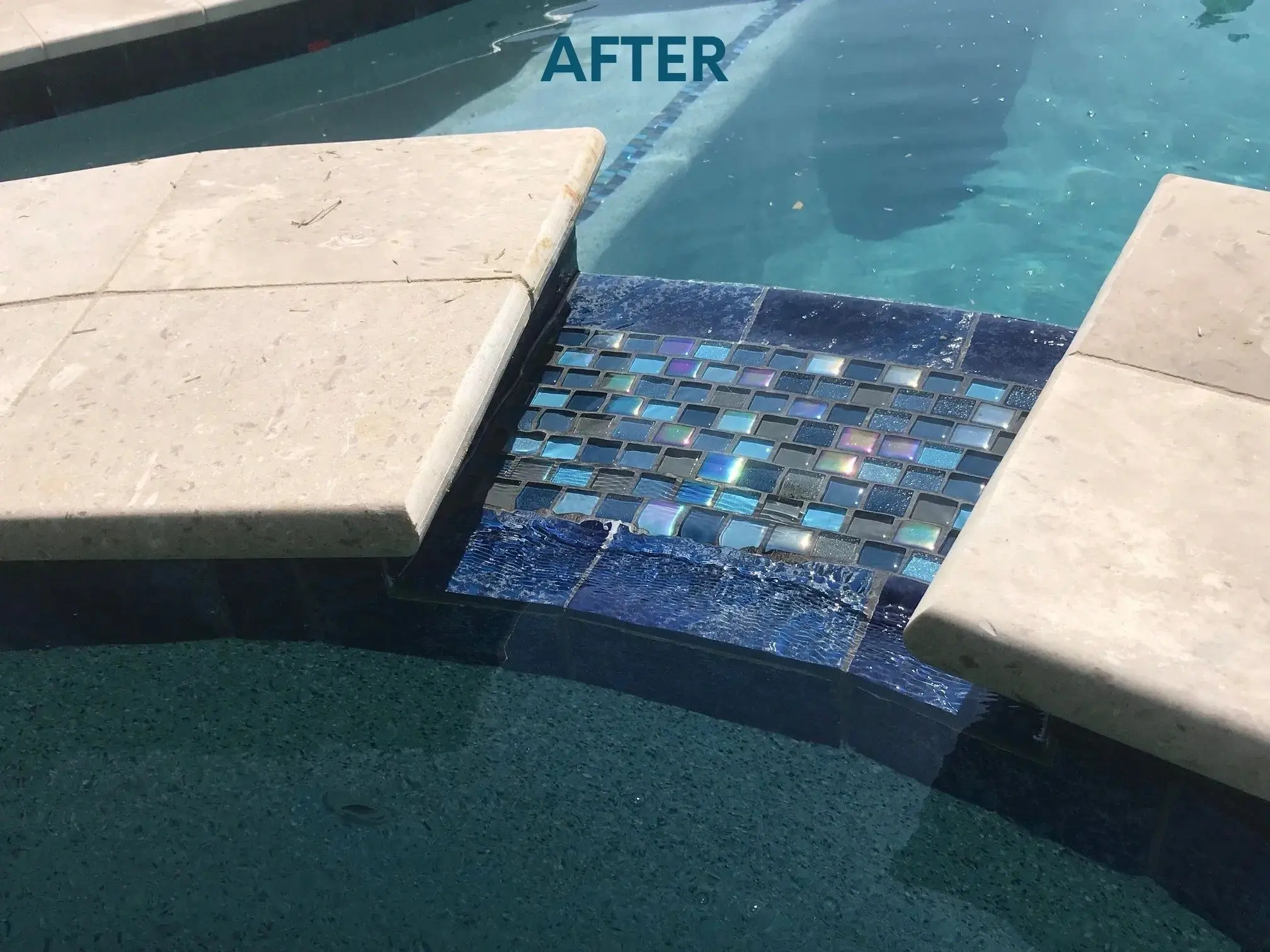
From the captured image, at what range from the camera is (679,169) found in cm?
484

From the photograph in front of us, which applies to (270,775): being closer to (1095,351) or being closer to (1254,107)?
(1095,351)

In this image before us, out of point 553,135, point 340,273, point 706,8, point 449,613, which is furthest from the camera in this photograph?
point 706,8

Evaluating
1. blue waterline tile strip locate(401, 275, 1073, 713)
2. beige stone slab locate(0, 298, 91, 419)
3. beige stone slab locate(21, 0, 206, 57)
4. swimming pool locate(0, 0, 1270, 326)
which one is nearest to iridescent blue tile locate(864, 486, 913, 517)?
blue waterline tile strip locate(401, 275, 1073, 713)

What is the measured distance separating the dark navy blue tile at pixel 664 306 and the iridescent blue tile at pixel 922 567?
0.89m

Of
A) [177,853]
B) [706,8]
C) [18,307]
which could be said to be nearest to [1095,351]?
[177,853]

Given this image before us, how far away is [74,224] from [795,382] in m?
1.88

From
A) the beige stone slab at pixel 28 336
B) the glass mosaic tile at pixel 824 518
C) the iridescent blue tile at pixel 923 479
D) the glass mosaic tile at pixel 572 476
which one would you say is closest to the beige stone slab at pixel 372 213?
the beige stone slab at pixel 28 336

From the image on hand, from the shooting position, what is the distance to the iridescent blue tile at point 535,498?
90.2 inches

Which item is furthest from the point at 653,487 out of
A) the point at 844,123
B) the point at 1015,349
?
the point at 844,123

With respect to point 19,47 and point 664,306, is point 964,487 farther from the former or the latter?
point 19,47

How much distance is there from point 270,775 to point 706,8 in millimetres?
5449

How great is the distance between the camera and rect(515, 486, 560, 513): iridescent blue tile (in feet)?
7.52

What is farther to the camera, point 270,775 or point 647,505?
point 647,505

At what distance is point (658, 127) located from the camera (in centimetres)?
514
